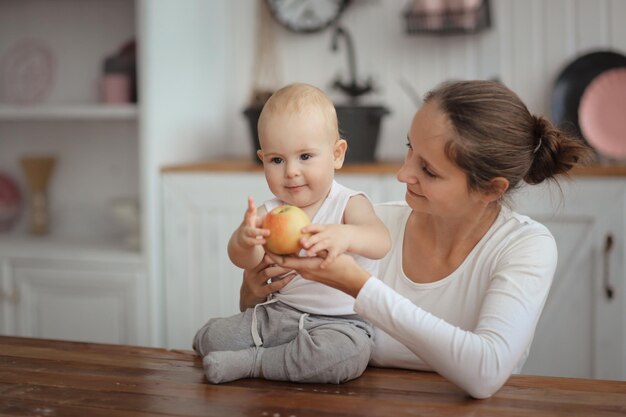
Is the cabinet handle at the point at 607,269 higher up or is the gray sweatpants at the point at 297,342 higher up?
the gray sweatpants at the point at 297,342

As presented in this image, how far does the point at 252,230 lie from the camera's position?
4.91 ft

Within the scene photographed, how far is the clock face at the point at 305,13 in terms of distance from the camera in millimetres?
3434

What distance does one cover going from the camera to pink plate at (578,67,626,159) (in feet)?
9.76

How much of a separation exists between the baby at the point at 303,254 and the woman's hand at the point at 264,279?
0.06 ft

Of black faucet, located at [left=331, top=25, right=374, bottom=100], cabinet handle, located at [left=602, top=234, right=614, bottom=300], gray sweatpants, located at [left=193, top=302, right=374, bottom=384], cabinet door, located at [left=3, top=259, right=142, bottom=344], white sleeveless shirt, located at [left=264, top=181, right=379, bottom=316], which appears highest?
black faucet, located at [left=331, top=25, right=374, bottom=100]

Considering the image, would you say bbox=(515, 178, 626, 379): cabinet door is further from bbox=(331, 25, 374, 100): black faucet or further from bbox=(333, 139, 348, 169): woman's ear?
bbox=(333, 139, 348, 169): woman's ear

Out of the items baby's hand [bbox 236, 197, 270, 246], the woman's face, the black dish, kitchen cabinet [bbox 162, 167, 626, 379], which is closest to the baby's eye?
the woman's face

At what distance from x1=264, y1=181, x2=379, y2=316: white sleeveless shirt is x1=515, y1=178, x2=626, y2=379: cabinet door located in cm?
126

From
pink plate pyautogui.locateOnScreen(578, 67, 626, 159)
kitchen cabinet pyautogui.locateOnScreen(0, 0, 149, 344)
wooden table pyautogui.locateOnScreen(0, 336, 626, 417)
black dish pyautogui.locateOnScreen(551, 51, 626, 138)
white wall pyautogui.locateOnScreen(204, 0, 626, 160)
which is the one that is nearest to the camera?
wooden table pyautogui.locateOnScreen(0, 336, 626, 417)

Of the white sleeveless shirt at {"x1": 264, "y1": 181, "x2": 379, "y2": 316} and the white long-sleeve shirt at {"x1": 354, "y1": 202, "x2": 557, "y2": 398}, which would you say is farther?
the white sleeveless shirt at {"x1": 264, "y1": 181, "x2": 379, "y2": 316}

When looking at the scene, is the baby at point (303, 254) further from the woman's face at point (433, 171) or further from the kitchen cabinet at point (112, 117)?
the kitchen cabinet at point (112, 117)

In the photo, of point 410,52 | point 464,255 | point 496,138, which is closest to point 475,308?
point 464,255

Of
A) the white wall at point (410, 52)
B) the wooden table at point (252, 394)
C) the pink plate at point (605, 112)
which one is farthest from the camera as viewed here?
the white wall at point (410, 52)

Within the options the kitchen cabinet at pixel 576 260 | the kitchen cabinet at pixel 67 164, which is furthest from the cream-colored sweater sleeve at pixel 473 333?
the kitchen cabinet at pixel 67 164
